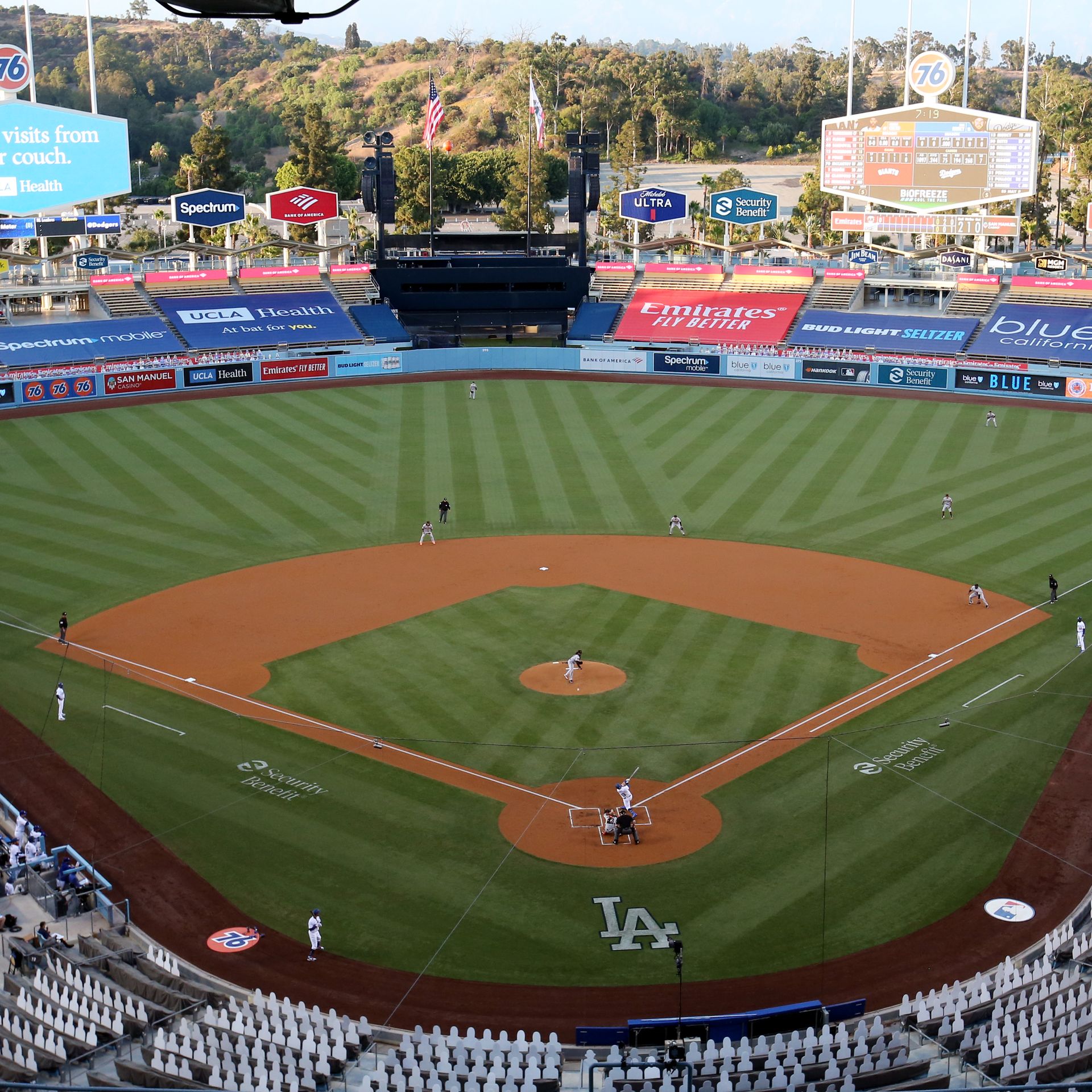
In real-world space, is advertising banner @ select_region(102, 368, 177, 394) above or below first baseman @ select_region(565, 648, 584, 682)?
above

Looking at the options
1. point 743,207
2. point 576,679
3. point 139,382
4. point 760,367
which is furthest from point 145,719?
point 743,207

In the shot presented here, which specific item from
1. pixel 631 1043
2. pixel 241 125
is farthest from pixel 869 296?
pixel 241 125

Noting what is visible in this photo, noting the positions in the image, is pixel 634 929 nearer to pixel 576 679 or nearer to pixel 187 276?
pixel 576 679

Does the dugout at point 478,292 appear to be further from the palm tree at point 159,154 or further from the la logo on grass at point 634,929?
the palm tree at point 159,154

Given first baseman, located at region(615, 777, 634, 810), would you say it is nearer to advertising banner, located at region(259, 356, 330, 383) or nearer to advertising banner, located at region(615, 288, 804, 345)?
advertising banner, located at region(259, 356, 330, 383)

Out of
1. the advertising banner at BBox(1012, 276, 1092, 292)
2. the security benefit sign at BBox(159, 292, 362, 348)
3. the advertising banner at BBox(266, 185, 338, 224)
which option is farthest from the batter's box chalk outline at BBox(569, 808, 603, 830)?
the advertising banner at BBox(266, 185, 338, 224)

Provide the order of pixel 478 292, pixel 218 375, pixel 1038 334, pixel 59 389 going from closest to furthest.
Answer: pixel 59 389 → pixel 218 375 → pixel 1038 334 → pixel 478 292
